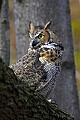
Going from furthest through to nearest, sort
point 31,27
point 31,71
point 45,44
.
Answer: point 45,44, point 31,27, point 31,71

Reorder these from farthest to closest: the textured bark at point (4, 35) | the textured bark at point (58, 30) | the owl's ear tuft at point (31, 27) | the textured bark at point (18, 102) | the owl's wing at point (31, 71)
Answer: the textured bark at point (58, 30), the owl's ear tuft at point (31, 27), the textured bark at point (4, 35), the owl's wing at point (31, 71), the textured bark at point (18, 102)

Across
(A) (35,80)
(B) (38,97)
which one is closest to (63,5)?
(A) (35,80)

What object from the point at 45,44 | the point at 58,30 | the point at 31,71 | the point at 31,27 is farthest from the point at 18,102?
the point at 58,30

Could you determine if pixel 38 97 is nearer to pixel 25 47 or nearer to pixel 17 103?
pixel 17 103

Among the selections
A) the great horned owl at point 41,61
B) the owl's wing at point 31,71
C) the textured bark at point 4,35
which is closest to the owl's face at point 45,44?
the great horned owl at point 41,61

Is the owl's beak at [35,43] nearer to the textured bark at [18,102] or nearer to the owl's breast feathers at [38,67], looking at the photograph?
the owl's breast feathers at [38,67]

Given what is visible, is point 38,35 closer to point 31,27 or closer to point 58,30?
point 31,27
